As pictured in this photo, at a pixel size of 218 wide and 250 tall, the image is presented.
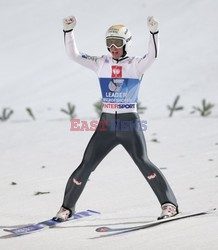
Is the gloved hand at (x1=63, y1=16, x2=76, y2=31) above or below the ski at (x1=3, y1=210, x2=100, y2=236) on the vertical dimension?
above

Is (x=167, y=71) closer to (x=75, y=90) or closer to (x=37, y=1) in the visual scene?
(x=75, y=90)

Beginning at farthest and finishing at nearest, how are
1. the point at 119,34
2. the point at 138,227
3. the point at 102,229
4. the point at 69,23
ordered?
the point at 69,23 < the point at 119,34 < the point at 102,229 < the point at 138,227

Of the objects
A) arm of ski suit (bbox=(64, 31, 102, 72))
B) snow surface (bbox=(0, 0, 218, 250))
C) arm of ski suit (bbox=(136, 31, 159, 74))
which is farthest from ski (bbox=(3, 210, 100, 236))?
arm of ski suit (bbox=(136, 31, 159, 74))

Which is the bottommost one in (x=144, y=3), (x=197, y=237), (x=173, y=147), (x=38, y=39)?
(x=197, y=237)

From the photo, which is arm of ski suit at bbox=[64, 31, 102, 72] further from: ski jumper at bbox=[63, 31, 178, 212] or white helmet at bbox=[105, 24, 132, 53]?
white helmet at bbox=[105, 24, 132, 53]

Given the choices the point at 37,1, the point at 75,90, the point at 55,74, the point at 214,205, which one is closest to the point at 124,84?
the point at 214,205

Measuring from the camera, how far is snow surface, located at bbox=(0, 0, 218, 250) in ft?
18.8

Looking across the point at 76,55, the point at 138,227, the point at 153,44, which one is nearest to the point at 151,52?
the point at 153,44

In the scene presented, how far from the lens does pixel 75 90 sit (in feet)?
78.9

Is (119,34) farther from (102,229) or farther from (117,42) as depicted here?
(102,229)

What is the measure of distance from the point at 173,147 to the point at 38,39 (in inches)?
1006

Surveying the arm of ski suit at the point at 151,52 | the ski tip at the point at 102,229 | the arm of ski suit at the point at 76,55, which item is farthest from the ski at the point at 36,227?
the arm of ski suit at the point at 151,52

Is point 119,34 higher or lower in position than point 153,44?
higher

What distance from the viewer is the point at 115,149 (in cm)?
1130
